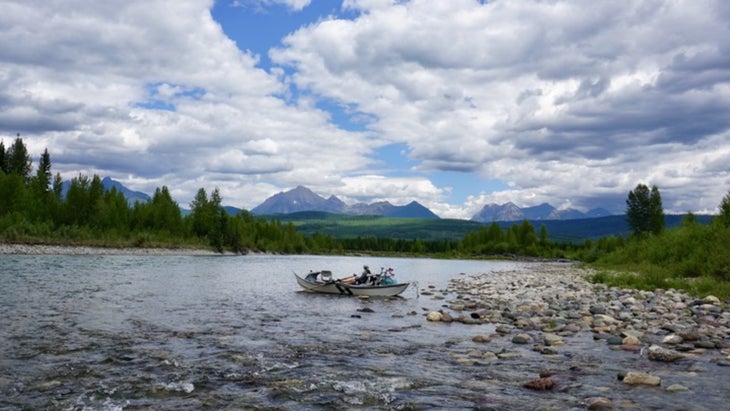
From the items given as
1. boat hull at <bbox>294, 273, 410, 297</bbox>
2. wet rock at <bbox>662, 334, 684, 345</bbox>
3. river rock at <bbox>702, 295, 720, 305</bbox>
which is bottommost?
boat hull at <bbox>294, 273, 410, 297</bbox>

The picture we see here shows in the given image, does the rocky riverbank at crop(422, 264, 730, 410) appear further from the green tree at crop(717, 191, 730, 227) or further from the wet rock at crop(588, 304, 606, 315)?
the green tree at crop(717, 191, 730, 227)

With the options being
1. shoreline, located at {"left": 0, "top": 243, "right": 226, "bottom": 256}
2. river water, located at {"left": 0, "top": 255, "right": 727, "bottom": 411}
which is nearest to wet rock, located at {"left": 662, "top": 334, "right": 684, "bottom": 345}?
river water, located at {"left": 0, "top": 255, "right": 727, "bottom": 411}

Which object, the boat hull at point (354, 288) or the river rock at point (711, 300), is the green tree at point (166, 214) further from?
the river rock at point (711, 300)

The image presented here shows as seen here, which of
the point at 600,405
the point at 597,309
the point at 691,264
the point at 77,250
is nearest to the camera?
the point at 600,405

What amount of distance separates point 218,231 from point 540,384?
14269 cm

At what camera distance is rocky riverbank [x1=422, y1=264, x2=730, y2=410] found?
1203 cm

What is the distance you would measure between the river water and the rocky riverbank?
32 centimetres

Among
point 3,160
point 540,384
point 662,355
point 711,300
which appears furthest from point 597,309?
point 3,160

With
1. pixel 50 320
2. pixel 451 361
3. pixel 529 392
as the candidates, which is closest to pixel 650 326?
pixel 451 361

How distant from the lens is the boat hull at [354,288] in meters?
37.9

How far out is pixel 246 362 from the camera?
1465 centimetres

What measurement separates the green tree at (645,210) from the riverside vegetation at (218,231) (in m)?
0.23

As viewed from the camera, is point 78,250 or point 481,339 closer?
point 481,339

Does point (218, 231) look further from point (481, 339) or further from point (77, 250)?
point (481, 339)
